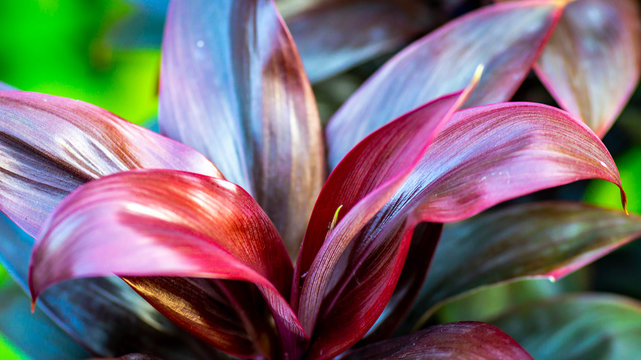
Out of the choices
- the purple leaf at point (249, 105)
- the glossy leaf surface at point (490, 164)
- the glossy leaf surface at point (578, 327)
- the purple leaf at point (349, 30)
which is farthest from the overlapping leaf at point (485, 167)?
the purple leaf at point (349, 30)

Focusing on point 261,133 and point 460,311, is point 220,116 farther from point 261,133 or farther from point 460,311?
point 460,311

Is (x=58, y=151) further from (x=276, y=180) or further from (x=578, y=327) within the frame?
(x=578, y=327)

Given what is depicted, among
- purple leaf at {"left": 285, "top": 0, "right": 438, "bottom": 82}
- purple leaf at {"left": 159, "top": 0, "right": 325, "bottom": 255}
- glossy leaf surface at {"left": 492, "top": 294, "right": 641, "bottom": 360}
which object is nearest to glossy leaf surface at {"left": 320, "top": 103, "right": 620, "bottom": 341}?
purple leaf at {"left": 159, "top": 0, "right": 325, "bottom": 255}

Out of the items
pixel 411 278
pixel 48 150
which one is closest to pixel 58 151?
pixel 48 150

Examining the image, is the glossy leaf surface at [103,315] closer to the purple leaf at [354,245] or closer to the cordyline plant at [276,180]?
the cordyline plant at [276,180]

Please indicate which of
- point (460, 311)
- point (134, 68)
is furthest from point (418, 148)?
point (134, 68)

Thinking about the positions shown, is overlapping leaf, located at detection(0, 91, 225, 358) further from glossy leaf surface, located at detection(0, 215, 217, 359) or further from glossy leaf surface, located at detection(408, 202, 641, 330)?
glossy leaf surface, located at detection(408, 202, 641, 330)

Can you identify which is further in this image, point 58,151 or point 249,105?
point 249,105
